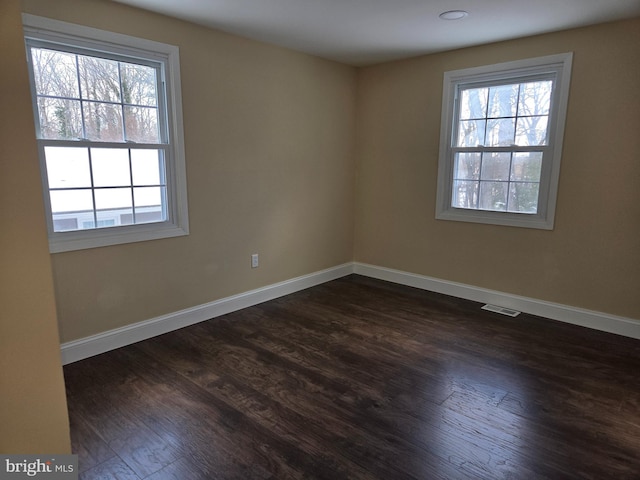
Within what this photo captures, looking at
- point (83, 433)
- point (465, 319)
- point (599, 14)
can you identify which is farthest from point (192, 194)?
point (599, 14)

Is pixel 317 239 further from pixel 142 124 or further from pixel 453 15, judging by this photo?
pixel 453 15

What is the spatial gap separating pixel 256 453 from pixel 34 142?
1.59 meters

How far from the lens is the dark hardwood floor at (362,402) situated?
186cm

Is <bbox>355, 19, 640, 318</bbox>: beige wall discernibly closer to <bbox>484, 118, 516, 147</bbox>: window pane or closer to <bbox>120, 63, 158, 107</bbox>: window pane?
<bbox>484, 118, 516, 147</bbox>: window pane

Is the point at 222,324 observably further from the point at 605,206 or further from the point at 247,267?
the point at 605,206

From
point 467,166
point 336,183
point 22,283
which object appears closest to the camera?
point 22,283

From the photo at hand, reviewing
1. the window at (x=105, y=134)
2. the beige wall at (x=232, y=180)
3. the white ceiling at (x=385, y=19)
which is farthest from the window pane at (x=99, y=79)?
the white ceiling at (x=385, y=19)

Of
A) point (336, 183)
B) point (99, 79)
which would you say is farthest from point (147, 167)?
point (336, 183)

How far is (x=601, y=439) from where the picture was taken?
Answer: 2029mm

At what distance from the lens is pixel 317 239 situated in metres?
4.52

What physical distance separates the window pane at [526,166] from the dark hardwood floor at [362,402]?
4.22ft

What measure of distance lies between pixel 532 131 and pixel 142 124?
3.24 metres

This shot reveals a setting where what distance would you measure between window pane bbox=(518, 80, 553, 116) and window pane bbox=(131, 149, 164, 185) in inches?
123

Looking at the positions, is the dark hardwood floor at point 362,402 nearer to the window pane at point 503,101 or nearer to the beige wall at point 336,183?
the beige wall at point 336,183
